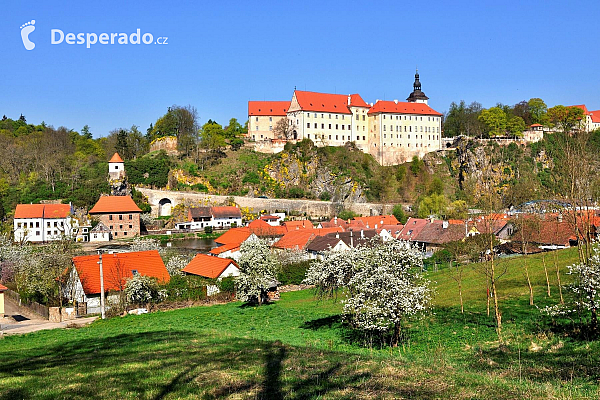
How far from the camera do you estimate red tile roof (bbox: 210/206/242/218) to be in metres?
76.1

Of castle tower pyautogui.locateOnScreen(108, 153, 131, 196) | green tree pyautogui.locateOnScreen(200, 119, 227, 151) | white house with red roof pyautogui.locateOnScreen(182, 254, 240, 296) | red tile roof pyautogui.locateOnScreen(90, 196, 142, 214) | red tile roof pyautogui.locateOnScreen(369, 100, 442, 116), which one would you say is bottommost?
white house with red roof pyautogui.locateOnScreen(182, 254, 240, 296)

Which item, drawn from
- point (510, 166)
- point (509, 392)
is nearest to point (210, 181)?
point (510, 166)

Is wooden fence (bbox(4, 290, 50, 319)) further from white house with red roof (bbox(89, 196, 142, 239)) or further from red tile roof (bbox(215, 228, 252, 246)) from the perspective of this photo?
white house with red roof (bbox(89, 196, 142, 239))

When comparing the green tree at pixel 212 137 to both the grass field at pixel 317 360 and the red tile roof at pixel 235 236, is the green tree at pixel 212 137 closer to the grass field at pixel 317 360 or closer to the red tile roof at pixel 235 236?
the red tile roof at pixel 235 236

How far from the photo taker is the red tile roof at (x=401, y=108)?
9482 cm

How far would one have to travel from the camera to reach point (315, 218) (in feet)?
259

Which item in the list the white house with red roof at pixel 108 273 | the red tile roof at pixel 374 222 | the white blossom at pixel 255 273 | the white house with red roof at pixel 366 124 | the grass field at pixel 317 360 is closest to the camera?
the grass field at pixel 317 360

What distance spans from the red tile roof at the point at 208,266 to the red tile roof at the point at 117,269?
2578mm

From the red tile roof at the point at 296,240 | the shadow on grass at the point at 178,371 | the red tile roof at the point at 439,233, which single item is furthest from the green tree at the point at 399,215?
the shadow on grass at the point at 178,371

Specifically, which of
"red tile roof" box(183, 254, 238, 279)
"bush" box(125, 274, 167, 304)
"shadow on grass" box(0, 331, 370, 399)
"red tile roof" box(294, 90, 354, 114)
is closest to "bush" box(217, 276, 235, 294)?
"red tile roof" box(183, 254, 238, 279)

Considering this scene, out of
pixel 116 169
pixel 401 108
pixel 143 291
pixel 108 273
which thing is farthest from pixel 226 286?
pixel 401 108

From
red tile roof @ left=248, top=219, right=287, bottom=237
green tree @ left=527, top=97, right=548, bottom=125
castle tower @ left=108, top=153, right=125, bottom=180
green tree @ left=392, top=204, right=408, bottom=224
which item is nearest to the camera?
red tile roof @ left=248, top=219, right=287, bottom=237

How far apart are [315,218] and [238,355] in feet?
220

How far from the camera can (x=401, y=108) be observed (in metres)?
95.6
